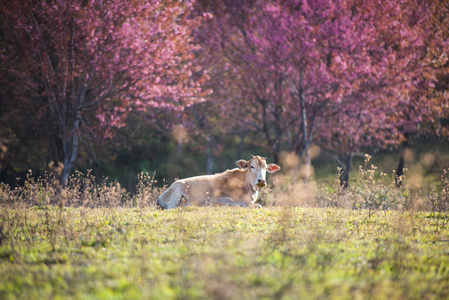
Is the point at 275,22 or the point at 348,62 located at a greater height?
the point at 275,22

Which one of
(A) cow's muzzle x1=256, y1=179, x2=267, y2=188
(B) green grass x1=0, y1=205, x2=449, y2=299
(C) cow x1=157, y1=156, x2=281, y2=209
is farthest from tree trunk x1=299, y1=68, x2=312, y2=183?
(B) green grass x1=0, y1=205, x2=449, y2=299

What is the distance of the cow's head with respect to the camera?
11156 millimetres

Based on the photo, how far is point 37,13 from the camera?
14078 millimetres

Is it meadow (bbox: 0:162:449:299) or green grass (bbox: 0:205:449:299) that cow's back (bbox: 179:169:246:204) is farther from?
green grass (bbox: 0:205:449:299)

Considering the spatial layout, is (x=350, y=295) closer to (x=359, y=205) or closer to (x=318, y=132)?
(x=359, y=205)

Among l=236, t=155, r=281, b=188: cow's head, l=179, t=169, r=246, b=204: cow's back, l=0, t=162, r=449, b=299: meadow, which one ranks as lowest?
l=0, t=162, r=449, b=299: meadow

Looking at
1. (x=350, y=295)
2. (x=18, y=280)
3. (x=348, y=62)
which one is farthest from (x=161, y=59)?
(x=350, y=295)

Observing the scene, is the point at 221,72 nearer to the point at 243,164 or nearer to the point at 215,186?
the point at 243,164

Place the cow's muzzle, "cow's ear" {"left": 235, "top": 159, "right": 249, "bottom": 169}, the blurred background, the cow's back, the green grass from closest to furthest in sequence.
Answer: the green grass, the cow's muzzle, the cow's back, "cow's ear" {"left": 235, "top": 159, "right": 249, "bottom": 169}, the blurred background

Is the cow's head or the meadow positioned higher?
the cow's head

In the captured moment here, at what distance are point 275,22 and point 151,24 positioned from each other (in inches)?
235

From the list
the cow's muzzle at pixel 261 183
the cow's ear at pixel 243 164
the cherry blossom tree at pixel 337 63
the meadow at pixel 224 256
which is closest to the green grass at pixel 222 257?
the meadow at pixel 224 256

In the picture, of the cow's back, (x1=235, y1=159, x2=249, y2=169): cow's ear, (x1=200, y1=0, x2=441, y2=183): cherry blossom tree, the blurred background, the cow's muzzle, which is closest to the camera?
the cow's muzzle

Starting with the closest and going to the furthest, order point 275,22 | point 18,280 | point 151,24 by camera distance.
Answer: point 18,280, point 151,24, point 275,22
